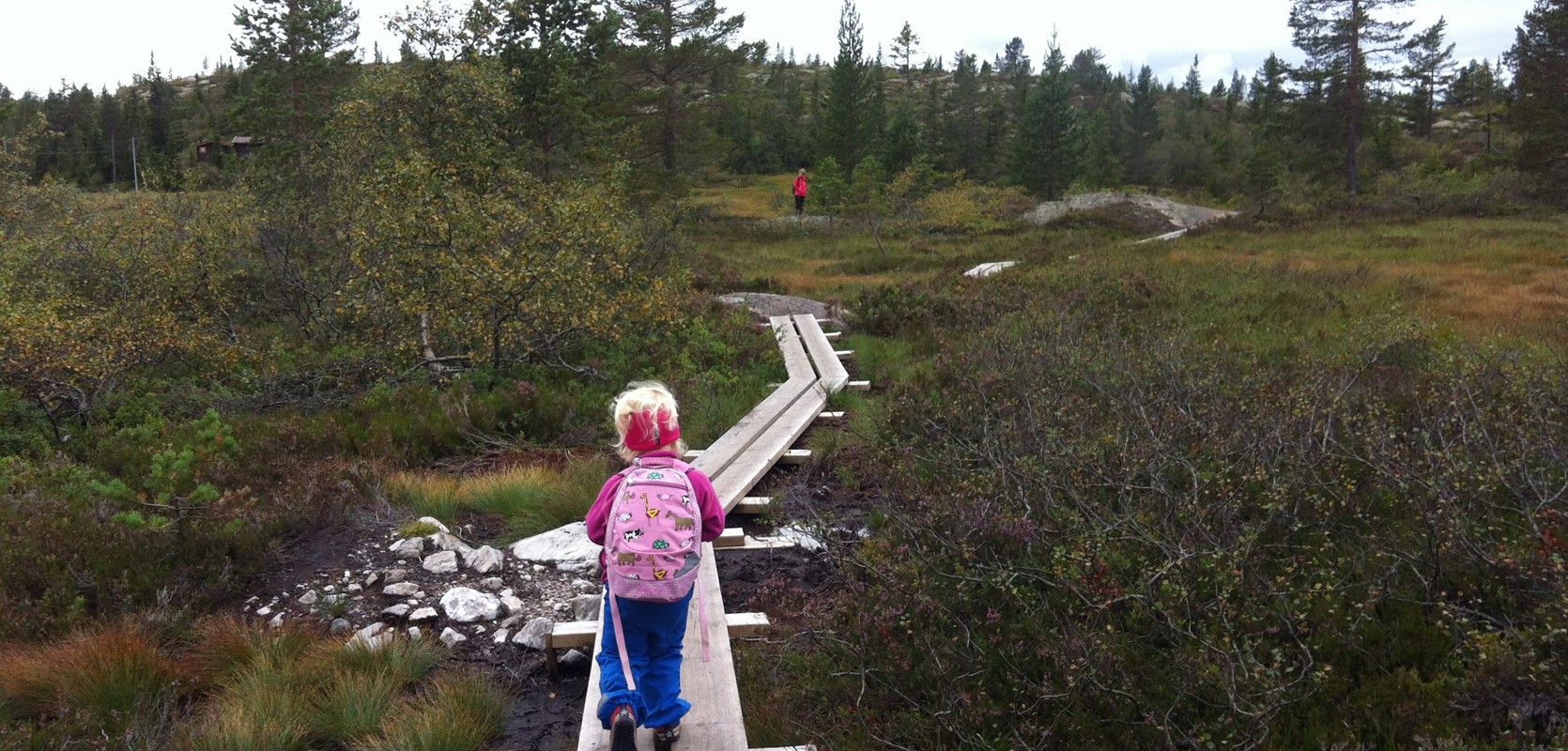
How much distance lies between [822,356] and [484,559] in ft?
20.3

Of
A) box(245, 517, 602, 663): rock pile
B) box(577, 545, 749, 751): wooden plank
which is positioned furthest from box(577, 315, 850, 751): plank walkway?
box(245, 517, 602, 663): rock pile

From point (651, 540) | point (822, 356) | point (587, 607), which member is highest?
point (651, 540)

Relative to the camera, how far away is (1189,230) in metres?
26.6

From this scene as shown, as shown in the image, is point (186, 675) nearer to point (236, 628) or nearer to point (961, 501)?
point (236, 628)

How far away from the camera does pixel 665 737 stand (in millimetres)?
3287

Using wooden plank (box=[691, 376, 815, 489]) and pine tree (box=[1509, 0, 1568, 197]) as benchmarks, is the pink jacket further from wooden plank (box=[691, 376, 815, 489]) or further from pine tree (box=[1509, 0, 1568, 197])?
pine tree (box=[1509, 0, 1568, 197])

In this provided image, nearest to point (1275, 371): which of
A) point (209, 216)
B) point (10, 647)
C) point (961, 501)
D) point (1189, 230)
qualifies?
point (961, 501)

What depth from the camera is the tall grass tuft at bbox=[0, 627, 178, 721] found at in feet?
12.2

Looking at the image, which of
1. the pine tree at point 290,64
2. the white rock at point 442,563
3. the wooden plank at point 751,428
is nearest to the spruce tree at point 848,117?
the pine tree at point 290,64

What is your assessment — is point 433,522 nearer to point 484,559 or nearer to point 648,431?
point 484,559

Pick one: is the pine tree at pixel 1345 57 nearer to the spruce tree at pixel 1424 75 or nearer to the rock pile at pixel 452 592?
the spruce tree at pixel 1424 75

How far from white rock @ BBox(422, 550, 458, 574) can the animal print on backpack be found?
2236mm

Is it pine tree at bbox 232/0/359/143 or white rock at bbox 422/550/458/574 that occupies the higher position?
pine tree at bbox 232/0/359/143

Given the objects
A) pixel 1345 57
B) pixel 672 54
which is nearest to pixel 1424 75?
pixel 1345 57
